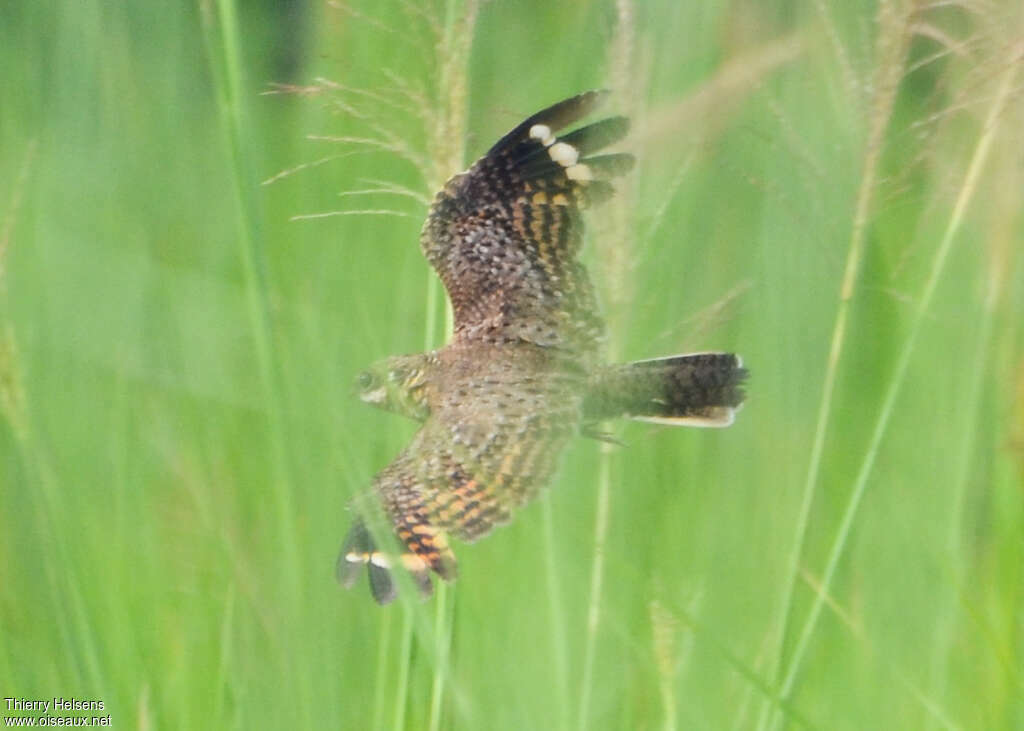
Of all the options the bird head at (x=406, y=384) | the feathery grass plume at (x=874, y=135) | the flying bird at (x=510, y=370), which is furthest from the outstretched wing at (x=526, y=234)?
the feathery grass plume at (x=874, y=135)

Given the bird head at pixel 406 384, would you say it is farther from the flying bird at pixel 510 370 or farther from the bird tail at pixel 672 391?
the bird tail at pixel 672 391

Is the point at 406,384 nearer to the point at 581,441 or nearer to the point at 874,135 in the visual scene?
the point at 581,441

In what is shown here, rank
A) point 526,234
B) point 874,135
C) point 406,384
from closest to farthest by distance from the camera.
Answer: point 874,135, point 406,384, point 526,234

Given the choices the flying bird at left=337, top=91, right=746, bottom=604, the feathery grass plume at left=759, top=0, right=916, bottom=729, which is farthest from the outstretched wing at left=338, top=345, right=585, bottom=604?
the feathery grass plume at left=759, top=0, right=916, bottom=729

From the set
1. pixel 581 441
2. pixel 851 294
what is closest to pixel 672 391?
pixel 581 441

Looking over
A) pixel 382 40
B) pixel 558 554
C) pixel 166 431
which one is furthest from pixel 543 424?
pixel 382 40

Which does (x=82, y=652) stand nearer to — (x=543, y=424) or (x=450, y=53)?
(x=543, y=424)

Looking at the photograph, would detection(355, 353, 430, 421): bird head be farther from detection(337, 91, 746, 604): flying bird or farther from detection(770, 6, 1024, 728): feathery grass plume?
detection(770, 6, 1024, 728): feathery grass plume
